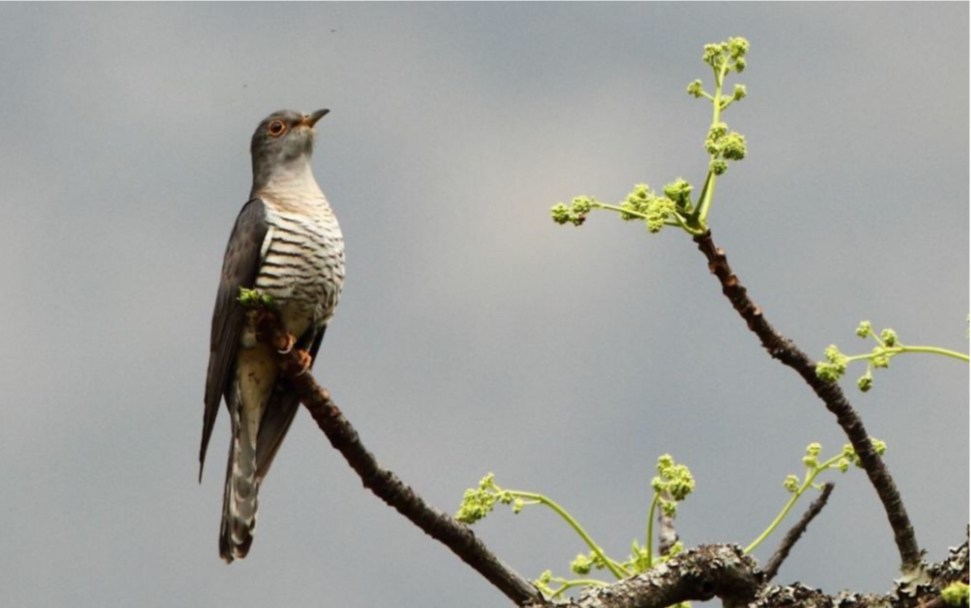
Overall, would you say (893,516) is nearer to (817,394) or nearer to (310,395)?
(817,394)

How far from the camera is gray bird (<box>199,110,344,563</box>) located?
6.15 meters

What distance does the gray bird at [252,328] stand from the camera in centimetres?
615

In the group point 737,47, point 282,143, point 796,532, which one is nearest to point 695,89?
point 737,47

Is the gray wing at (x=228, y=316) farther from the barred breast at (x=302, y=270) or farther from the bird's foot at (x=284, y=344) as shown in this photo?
the bird's foot at (x=284, y=344)

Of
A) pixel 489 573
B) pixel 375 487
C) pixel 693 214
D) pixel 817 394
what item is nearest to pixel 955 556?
pixel 817 394

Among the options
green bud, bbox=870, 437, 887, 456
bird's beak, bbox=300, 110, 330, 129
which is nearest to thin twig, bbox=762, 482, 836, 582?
green bud, bbox=870, 437, 887, 456

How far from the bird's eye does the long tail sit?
1761 mm

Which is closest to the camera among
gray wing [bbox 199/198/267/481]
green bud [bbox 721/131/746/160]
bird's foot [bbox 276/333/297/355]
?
green bud [bbox 721/131/746/160]

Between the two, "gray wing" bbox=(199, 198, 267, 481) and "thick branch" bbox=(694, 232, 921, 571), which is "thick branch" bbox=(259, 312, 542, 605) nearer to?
"thick branch" bbox=(694, 232, 921, 571)

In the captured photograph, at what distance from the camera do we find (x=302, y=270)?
6.19 m

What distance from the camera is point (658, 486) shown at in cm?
389

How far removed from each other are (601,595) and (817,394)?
33.4 inches

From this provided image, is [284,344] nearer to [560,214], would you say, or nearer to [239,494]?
[239,494]

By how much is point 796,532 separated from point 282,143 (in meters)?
4.00
